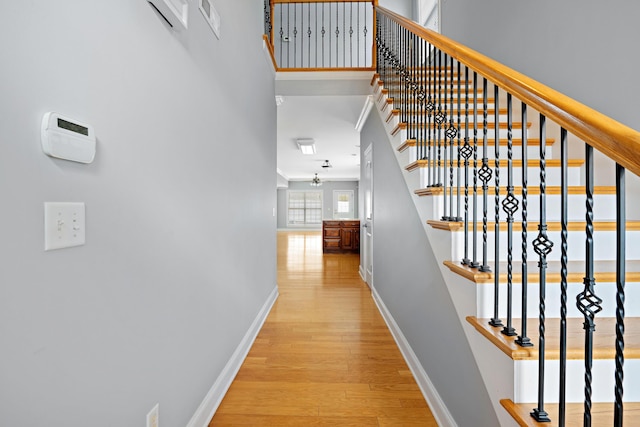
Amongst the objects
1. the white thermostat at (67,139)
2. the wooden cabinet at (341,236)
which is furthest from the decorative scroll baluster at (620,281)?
the wooden cabinet at (341,236)

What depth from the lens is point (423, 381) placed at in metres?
1.98

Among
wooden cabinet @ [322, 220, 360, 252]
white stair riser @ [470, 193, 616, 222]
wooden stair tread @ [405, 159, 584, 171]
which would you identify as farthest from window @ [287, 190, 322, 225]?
white stair riser @ [470, 193, 616, 222]

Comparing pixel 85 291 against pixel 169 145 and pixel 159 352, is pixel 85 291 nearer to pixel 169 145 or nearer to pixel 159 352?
pixel 159 352

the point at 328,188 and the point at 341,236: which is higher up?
the point at 328,188

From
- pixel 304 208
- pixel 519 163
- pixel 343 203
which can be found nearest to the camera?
pixel 519 163

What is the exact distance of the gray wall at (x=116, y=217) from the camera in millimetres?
675

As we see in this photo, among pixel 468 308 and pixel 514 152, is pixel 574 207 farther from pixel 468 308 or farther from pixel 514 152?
pixel 468 308

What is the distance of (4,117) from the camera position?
24.9 inches

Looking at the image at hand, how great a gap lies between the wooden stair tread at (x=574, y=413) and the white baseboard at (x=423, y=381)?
644 mm

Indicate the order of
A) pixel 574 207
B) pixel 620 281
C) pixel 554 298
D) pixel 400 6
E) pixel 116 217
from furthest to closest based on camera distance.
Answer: pixel 400 6 → pixel 574 207 → pixel 554 298 → pixel 116 217 → pixel 620 281

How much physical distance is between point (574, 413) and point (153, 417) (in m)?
1.47

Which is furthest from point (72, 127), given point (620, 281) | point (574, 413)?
point (574, 413)

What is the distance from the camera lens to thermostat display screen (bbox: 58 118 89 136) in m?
0.75

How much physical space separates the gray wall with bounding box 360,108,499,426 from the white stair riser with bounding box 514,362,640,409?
0.72ft
